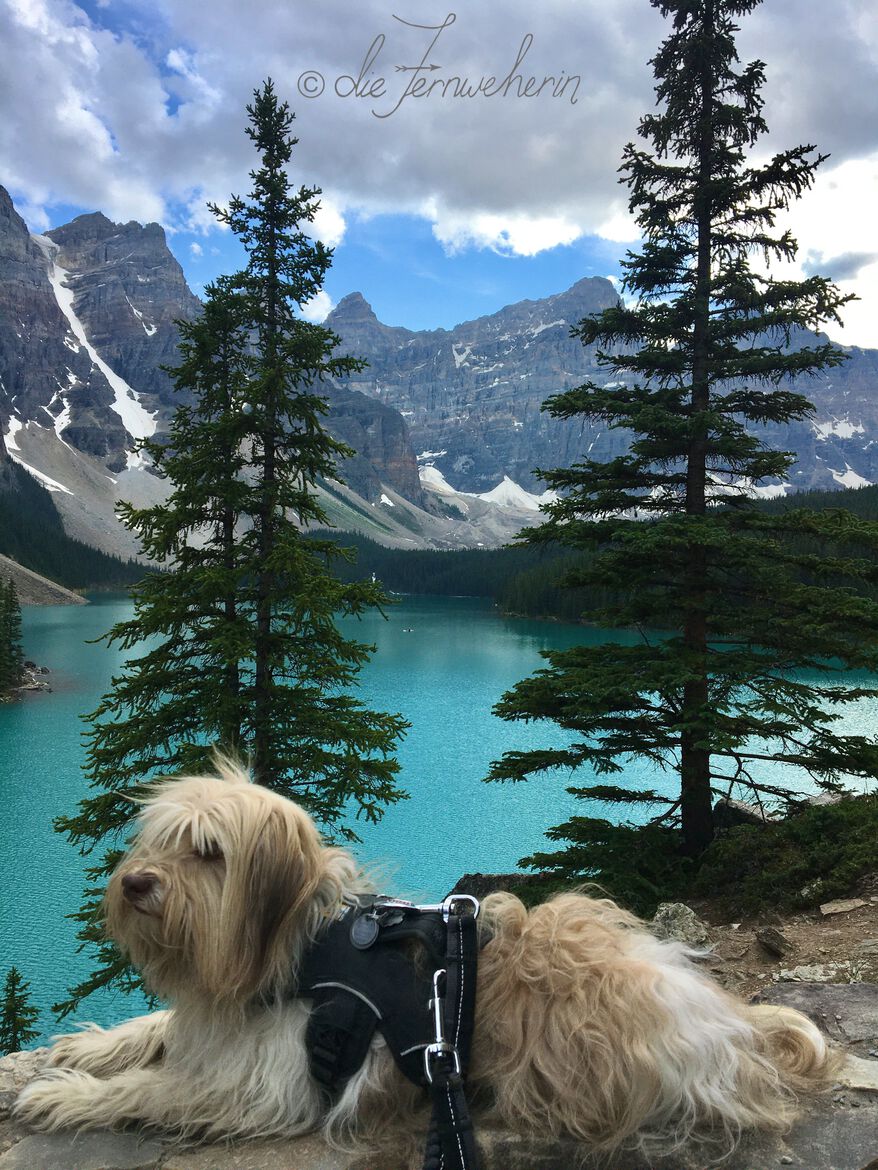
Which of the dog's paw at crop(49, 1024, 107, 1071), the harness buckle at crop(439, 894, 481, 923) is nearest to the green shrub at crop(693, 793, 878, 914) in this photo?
the harness buckle at crop(439, 894, 481, 923)

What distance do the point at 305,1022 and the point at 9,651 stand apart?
49.4 meters

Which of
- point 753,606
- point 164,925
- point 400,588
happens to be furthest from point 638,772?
point 400,588

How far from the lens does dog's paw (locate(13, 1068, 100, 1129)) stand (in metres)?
2.54

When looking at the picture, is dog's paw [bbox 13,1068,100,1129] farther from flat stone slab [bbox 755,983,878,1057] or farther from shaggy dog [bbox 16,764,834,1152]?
flat stone slab [bbox 755,983,878,1057]

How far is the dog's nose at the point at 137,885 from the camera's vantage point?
2309mm

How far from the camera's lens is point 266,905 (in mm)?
2473

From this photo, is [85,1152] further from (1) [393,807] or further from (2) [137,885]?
(1) [393,807]

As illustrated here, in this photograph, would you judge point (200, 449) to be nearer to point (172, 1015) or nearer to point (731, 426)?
point (731, 426)

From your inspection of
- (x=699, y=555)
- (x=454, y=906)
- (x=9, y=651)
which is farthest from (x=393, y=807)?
(x=9, y=651)

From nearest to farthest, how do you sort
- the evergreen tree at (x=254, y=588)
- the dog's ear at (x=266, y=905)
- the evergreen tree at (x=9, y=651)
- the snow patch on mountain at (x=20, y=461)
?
the dog's ear at (x=266, y=905), the evergreen tree at (x=254, y=588), the evergreen tree at (x=9, y=651), the snow patch on mountain at (x=20, y=461)

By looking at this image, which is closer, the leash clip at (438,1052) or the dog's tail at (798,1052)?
the leash clip at (438,1052)

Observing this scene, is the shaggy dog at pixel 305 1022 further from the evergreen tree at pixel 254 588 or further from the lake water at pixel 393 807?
the evergreen tree at pixel 254 588

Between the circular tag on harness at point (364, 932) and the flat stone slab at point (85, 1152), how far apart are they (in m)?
0.85

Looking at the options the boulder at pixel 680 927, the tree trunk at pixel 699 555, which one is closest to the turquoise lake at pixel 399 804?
the boulder at pixel 680 927
